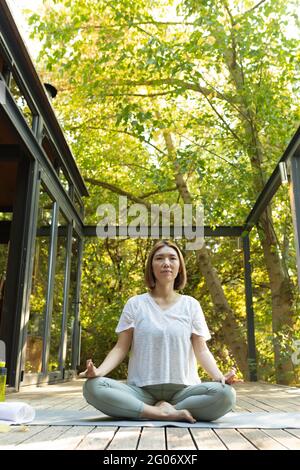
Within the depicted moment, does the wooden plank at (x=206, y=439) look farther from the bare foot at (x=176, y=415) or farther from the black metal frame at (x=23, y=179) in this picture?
the black metal frame at (x=23, y=179)

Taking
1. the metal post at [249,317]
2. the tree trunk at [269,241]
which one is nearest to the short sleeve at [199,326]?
the tree trunk at [269,241]

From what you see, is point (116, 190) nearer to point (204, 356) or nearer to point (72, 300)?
point (72, 300)

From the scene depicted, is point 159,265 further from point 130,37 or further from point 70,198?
point 130,37

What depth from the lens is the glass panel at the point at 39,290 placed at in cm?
426

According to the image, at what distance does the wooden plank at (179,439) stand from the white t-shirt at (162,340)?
1.33 feet

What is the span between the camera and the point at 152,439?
1597mm

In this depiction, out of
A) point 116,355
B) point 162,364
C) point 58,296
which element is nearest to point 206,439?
point 162,364

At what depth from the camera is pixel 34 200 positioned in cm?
433

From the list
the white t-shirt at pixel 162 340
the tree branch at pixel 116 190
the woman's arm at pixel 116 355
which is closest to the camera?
the woman's arm at pixel 116 355

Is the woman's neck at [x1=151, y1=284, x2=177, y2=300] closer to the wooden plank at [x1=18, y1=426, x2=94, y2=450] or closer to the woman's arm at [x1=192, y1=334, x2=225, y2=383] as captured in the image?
the woman's arm at [x1=192, y1=334, x2=225, y2=383]

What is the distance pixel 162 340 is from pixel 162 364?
0.38ft

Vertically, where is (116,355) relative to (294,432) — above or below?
above
